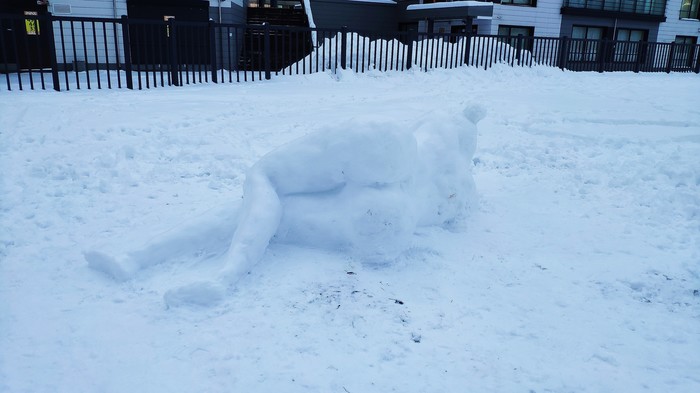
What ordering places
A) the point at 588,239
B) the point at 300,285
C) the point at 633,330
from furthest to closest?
the point at 588,239 < the point at 300,285 < the point at 633,330

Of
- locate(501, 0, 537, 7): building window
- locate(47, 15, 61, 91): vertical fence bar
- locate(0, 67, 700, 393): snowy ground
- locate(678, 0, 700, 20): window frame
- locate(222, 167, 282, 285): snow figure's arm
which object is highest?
locate(678, 0, 700, 20): window frame

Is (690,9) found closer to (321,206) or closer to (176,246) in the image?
(321,206)

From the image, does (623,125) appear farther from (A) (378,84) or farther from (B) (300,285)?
(B) (300,285)

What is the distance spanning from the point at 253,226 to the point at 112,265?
0.94 m

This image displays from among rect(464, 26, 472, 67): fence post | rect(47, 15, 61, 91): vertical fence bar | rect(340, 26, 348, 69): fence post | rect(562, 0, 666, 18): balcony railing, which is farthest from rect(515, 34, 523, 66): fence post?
rect(47, 15, 61, 91): vertical fence bar

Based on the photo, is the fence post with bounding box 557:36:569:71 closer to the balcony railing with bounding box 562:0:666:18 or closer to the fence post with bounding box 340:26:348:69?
the fence post with bounding box 340:26:348:69

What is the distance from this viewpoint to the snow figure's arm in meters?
3.36

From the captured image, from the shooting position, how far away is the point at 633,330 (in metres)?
3.09

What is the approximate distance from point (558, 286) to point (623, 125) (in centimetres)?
655

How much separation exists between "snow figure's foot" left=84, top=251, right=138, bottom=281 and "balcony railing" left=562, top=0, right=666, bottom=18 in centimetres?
2568

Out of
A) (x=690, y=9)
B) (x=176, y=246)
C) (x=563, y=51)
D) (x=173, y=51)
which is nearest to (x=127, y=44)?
(x=173, y=51)

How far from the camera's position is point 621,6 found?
2650 centimetres

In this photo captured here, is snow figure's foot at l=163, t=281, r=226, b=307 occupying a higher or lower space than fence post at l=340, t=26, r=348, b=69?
lower

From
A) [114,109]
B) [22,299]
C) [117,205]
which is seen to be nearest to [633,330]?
[22,299]
